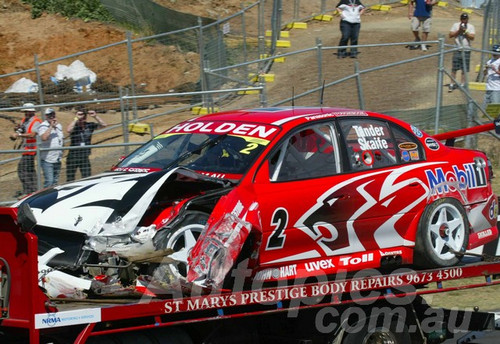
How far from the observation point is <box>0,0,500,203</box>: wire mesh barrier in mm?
14766

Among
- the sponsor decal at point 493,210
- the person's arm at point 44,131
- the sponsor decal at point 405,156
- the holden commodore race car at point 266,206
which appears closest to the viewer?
the holden commodore race car at point 266,206

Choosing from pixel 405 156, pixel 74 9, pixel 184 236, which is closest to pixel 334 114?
pixel 405 156

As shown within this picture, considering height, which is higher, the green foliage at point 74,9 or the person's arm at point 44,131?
the green foliage at point 74,9

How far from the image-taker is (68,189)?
6.97 metres

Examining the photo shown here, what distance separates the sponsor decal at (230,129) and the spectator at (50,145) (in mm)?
4614

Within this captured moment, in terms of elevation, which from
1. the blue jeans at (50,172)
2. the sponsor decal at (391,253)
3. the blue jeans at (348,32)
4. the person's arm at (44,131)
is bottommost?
the blue jeans at (50,172)

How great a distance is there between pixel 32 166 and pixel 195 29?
8.25 m

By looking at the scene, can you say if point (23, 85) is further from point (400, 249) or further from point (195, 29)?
point (400, 249)

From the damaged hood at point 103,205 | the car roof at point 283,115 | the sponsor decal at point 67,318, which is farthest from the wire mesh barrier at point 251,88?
the sponsor decal at point 67,318

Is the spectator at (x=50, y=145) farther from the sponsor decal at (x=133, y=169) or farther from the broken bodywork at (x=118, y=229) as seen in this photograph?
the broken bodywork at (x=118, y=229)

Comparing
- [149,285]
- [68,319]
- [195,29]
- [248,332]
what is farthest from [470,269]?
[195,29]

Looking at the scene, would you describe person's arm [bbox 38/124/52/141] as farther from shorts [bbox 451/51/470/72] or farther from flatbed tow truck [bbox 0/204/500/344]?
shorts [bbox 451/51/470/72]

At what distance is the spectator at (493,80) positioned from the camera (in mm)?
15484

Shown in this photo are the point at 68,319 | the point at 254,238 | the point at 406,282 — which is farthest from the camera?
the point at 406,282
